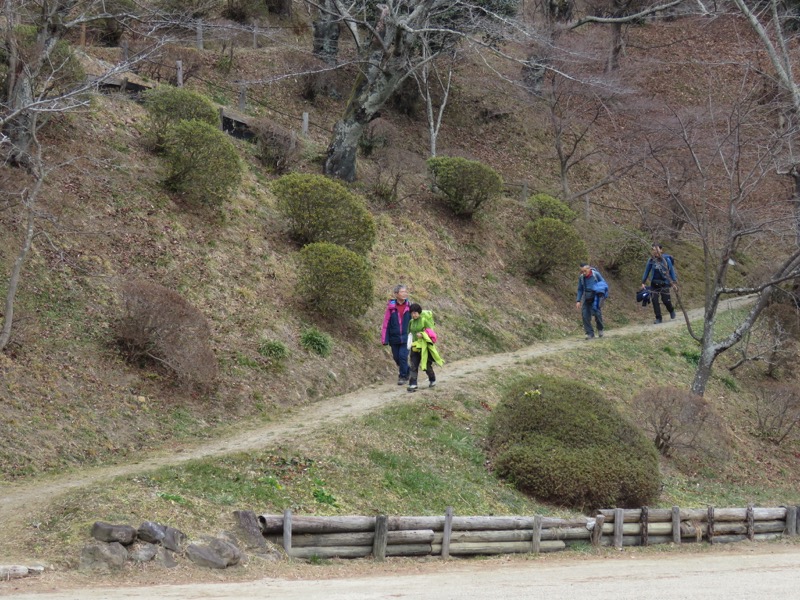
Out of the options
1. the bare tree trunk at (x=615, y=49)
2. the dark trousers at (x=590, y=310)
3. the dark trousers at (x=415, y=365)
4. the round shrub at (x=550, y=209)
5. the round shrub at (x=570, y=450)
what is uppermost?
the bare tree trunk at (x=615, y=49)

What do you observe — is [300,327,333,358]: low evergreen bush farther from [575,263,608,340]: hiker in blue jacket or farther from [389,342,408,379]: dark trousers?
[575,263,608,340]: hiker in blue jacket

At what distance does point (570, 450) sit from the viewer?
12.7m

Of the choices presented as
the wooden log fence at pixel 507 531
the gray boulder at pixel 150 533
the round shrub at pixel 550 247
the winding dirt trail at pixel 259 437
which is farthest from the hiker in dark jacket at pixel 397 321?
the round shrub at pixel 550 247

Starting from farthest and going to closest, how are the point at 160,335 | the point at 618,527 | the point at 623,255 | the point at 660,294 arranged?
the point at 623,255, the point at 660,294, the point at 160,335, the point at 618,527

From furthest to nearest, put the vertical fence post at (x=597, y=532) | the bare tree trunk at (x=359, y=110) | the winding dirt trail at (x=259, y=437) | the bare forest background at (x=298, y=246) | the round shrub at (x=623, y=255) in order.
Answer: the round shrub at (x=623, y=255), the bare tree trunk at (x=359, y=110), the bare forest background at (x=298, y=246), the vertical fence post at (x=597, y=532), the winding dirt trail at (x=259, y=437)

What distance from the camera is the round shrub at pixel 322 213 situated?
17953 mm

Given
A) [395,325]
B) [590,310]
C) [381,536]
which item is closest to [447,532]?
[381,536]

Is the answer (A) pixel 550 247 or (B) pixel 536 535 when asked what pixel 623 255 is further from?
(B) pixel 536 535

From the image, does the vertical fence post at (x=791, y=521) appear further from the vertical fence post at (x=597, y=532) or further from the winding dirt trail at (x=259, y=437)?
the winding dirt trail at (x=259, y=437)

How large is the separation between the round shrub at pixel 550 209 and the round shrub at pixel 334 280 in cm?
1030

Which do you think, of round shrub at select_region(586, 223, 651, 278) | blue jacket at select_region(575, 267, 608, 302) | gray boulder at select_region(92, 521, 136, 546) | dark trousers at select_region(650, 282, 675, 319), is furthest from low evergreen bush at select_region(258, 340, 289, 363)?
round shrub at select_region(586, 223, 651, 278)

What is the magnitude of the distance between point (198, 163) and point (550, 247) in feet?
31.6

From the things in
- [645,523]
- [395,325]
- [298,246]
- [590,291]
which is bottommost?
[645,523]

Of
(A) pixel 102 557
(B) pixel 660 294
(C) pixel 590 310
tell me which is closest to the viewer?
(A) pixel 102 557
